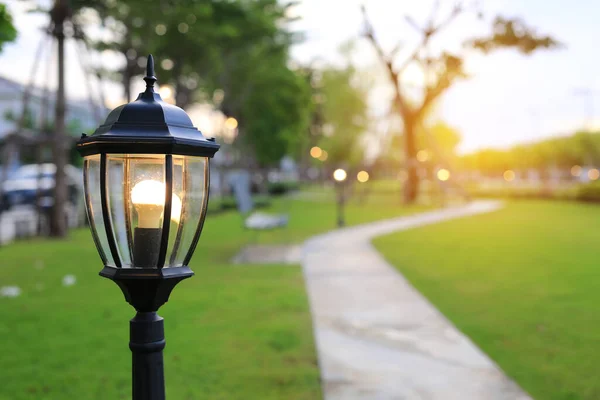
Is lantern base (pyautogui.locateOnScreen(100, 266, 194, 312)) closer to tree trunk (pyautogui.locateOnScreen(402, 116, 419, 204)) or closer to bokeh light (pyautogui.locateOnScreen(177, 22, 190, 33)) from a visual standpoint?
bokeh light (pyautogui.locateOnScreen(177, 22, 190, 33))

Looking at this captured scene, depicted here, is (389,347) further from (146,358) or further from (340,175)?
(340,175)

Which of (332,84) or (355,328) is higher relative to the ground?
(332,84)

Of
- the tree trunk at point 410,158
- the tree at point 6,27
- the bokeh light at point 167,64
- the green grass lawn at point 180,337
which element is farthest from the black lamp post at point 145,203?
the tree trunk at point 410,158

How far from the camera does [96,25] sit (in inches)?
914

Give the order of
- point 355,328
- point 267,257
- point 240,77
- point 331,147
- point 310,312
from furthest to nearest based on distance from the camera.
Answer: point 331,147 < point 240,77 < point 267,257 < point 310,312 < point 355,328

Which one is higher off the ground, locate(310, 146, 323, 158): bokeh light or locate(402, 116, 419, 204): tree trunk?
locate(310, 146, 323, 158): bokeh light

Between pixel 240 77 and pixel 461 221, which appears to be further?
pixel 240 77

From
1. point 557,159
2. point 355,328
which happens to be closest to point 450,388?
point 355,328

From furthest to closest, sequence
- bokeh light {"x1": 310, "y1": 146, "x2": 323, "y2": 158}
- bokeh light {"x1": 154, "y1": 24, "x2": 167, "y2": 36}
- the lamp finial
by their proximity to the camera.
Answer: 1. bokeh light {"x1": 310, "y1": 146, "x2": 323, "y2": 158}
2. bokeh light {"x1": 154, "y1": 24, "x2": 167, "y2": 36}
3. the lamp finial

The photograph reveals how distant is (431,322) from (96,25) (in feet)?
67.2

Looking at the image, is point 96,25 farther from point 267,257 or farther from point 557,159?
point 557,159

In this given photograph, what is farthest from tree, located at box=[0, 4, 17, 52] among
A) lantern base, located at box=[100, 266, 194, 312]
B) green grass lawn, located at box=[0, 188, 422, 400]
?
lantern base, located at box=[100, 266, 194, 312]

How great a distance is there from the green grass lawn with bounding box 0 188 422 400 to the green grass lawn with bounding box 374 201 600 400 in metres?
1.64

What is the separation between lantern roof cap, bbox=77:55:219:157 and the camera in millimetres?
2250
